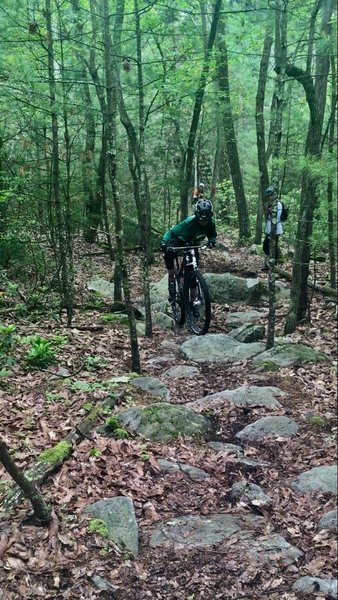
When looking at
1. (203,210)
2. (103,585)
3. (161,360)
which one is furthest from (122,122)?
(103,585)

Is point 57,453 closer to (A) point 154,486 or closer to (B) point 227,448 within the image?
(A) point 154,486

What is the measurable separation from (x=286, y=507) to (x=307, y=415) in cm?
104

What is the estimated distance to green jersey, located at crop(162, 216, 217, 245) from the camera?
807cm

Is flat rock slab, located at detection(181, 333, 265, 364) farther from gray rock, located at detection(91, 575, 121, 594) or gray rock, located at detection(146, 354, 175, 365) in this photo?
gray rock, located at detection(91, 575, 121, 594)

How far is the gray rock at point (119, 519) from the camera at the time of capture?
11.0 feet

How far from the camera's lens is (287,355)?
6051 mm

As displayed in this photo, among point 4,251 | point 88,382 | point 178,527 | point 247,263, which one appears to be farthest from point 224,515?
point 247,263

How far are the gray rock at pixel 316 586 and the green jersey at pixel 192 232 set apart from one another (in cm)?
591

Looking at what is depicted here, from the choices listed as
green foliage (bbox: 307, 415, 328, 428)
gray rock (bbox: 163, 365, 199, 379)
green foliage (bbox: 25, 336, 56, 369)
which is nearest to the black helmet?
gray rock (bbox: 163, 365, 199, 379)

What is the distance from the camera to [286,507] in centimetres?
339

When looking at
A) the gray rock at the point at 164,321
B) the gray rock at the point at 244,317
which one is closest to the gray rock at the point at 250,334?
the gray rock at the point at 244,317

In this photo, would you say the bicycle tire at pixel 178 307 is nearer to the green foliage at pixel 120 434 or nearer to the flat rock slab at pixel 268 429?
the flat rock slab at pixel 268 429

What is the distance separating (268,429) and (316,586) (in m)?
2.14

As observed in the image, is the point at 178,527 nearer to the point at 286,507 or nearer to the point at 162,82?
the point at 286,507
